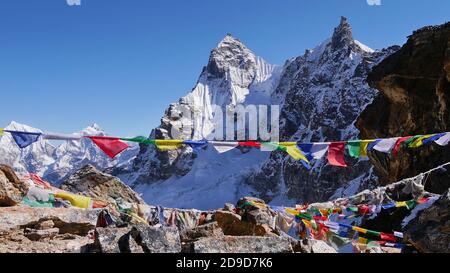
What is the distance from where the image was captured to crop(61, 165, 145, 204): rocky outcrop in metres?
20.7

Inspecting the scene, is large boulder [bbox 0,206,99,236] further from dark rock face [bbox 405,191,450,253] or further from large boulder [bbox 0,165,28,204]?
dark rock face [bbox 405,191,450,253]

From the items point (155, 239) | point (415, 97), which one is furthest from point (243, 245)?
point (415, 97)

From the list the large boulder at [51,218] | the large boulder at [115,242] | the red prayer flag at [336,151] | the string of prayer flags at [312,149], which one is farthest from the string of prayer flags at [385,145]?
the large boulder at [115,242]

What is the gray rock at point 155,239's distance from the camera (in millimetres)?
6649

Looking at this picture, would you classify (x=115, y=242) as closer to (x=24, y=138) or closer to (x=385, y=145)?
(x=24, y=138)

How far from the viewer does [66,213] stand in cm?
980

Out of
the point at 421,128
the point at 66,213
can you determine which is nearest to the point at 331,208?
the point at 66,213

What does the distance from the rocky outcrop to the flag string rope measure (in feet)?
26.8

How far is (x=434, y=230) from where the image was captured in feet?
33.9

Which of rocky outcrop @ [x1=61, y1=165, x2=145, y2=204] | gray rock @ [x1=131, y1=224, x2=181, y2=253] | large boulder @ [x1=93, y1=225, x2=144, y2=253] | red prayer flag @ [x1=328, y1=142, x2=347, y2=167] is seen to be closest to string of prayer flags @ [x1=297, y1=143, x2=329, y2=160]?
red prayer flag @ [x1=328, y1=142, x2=347, y2=167]

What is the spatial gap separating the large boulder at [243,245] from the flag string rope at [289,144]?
18.6 feet

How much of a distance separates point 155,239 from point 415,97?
3265 centimetres
